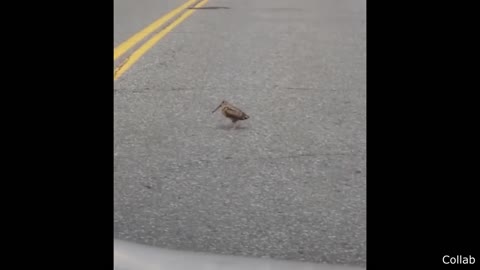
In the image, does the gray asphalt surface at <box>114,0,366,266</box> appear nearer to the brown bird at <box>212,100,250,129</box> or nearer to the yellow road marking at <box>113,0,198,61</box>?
the brown bird at <box>212,100,250,129</box>

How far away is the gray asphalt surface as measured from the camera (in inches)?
158

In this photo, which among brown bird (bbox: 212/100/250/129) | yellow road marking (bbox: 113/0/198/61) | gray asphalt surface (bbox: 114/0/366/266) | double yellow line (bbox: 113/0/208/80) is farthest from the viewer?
yellow road marking (bbox: 113/0/198/61)

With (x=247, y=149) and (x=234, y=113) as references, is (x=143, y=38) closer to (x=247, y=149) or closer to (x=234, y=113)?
(x=234, y=113)

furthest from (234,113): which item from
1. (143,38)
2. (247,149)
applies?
(143,38)

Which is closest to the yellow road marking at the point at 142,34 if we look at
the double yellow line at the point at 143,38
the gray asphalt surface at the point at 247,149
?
the double yellow line at the point at 143,38

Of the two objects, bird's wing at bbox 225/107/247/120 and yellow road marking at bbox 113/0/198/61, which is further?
yellow road marking at bbox 113/0/198/61

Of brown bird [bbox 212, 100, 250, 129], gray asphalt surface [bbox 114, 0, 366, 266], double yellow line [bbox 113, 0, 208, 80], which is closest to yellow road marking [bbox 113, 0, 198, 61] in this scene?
double yellow line [bbox 113, 0, 208, 80]

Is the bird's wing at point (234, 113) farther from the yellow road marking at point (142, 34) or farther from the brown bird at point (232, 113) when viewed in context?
the yellow road marking at point (142, 34)

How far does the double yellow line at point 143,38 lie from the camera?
832cm

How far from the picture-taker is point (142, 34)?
10.5m

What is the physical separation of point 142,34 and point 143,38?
1.16 feet
